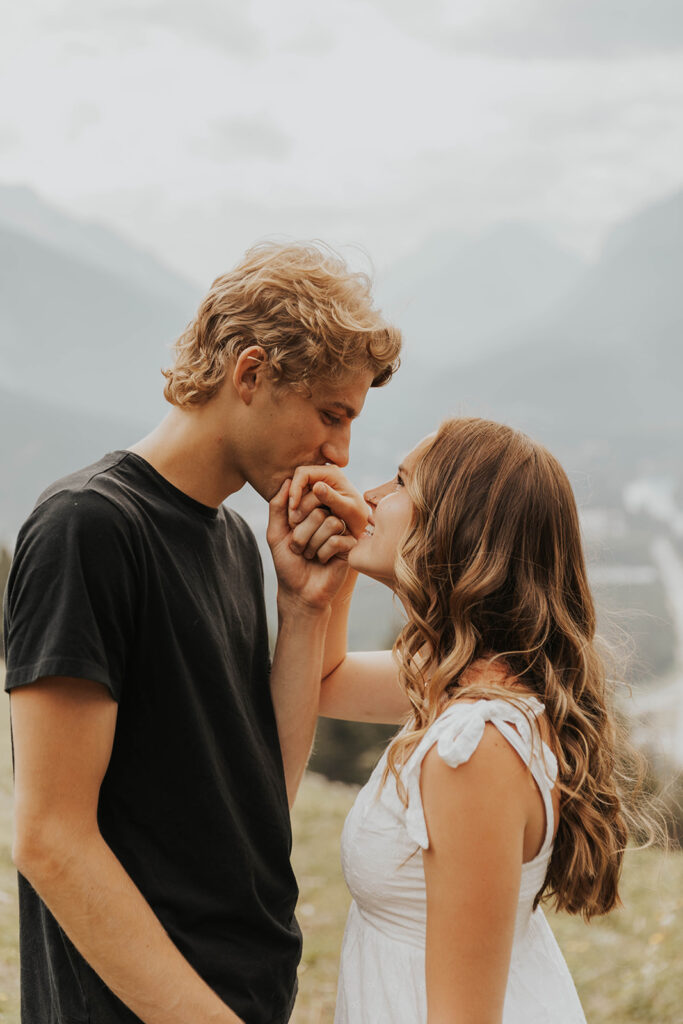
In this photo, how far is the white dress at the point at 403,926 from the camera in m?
1.58

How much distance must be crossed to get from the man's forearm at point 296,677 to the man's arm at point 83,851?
650 mm

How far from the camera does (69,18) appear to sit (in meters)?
21.6

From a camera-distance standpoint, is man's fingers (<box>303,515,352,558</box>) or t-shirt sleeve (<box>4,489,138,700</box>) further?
man's fingers (<box>303,515,352,558</box>)

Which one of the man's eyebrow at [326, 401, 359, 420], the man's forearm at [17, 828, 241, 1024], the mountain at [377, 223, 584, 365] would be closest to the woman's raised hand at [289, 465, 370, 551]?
the man's eyebrow at [326, 401, 359, 420]

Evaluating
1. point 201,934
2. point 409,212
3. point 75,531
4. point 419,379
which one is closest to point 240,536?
point 75,531

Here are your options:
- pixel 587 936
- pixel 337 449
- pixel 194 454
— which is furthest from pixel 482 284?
pixel 194 454

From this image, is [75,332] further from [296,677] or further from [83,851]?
[83,851]

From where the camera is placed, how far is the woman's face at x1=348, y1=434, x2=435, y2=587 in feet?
6.27

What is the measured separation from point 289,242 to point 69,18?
23.7m

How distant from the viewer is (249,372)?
189 cm

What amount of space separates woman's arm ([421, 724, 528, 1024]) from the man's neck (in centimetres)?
76

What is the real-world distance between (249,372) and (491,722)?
0.91 metres

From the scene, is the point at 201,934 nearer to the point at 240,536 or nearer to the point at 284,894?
the point at 284,894

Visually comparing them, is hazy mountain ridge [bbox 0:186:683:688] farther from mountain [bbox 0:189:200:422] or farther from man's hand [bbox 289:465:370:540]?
man's hand [bbox 289:465:370:540]
